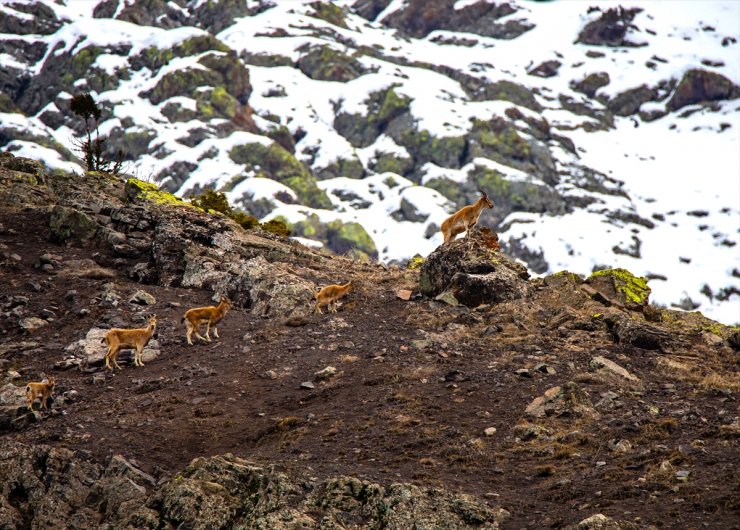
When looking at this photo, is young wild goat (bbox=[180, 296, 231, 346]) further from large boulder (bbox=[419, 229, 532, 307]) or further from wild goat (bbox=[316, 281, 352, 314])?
large boulder (bbox=[419, 229, 532, 307])

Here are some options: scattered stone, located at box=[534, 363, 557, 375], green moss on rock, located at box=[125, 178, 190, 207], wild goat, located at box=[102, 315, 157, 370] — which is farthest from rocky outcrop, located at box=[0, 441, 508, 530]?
green moss on rock, located at box=[125, 178, 190, 207]


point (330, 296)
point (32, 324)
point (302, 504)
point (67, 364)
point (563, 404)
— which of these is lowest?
point (330, 296)

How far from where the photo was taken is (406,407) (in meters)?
→ 15.1

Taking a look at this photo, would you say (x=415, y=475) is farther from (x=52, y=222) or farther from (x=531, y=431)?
(x=52, y=222)

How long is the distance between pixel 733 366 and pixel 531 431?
6.93 metres

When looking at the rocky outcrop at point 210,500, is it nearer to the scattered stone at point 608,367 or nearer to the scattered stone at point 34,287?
the scattered stone at point 608,367

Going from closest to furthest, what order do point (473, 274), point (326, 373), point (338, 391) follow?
point (338, 391)
point (326, 373)
point (473, 274)

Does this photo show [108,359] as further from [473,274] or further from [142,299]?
[473,274]

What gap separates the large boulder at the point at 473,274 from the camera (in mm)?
21656

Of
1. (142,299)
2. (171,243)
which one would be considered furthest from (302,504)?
(171,243)

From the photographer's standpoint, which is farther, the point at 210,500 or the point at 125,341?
the point at 125,341

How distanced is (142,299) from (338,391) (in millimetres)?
8768

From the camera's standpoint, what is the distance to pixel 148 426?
48.0 ft

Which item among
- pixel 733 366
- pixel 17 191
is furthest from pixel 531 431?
pixel 17 191
